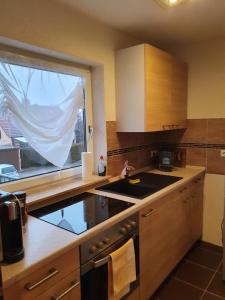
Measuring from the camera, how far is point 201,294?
192 centimetres

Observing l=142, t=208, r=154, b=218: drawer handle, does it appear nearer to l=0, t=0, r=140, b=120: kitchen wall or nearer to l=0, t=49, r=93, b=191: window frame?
l=0, t=49, r=93, b=191: window frame

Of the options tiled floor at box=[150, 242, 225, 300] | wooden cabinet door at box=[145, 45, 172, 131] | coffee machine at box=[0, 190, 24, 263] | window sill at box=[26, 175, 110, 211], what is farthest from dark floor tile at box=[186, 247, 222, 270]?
coffee machine at box=[0, 190, 24, 263]

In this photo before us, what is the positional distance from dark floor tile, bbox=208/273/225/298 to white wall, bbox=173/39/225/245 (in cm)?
55

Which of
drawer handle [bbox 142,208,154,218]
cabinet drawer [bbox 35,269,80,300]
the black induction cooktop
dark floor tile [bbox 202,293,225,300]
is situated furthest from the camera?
dark floor tile [bbox 202,293,225,300]

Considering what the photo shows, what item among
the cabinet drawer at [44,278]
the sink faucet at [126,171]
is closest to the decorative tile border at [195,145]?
the sink faucet at [126,171]

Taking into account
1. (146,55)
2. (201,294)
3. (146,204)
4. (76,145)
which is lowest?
(201,294)

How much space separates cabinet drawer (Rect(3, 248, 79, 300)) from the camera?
91 centimetres

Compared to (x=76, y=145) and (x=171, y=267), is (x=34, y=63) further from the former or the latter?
(x=171, y=267)

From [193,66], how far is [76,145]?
156 centimetres

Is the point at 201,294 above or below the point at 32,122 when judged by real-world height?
below

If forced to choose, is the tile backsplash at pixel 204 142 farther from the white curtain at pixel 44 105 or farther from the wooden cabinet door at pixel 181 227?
the white curtain at pixel 44 105

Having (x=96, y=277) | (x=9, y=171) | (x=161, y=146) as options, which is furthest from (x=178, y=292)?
(x=9, y=171)

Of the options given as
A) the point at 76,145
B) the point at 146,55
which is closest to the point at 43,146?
the point at 76,145

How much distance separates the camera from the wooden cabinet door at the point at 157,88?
6.47 feet
